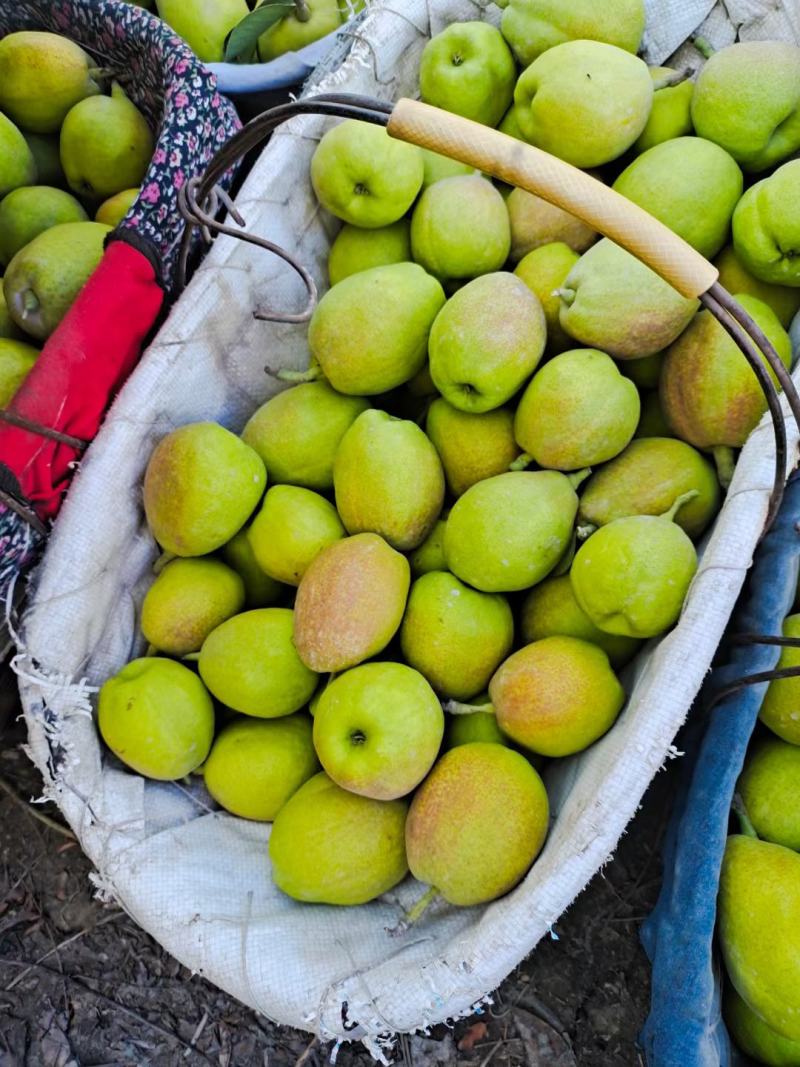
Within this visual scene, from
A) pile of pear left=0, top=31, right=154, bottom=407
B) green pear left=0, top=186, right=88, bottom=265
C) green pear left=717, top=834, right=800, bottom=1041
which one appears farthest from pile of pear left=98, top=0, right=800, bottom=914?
green pear left=0, top=186, right=88, bottom=265

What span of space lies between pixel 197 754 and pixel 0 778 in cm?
69

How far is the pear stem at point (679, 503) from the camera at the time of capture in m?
1.23

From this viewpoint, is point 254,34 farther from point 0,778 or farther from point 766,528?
point 0,778

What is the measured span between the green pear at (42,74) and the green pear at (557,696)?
1540mm

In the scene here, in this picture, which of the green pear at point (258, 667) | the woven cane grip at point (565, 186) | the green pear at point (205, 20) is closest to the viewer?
the woven cane grip at point (565, 186)

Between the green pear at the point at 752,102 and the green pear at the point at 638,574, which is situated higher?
the green pear at the point at 752,102

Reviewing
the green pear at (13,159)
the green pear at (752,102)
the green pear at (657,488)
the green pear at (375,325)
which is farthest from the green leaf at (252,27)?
the green pear at (657,488)

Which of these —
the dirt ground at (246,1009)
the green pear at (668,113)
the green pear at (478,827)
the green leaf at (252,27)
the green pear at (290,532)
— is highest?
the green leaf at (252,27)

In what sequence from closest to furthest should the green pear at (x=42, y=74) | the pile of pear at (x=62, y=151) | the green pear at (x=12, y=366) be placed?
1. the green pear at (x=12, y=366)
2. the pile of pear at (x=62, y=151)
3. the green pear at (x=42, y=74)

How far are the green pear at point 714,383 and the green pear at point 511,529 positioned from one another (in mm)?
215

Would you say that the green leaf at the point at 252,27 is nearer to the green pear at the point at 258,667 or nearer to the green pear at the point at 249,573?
the green pear at the point at 249,573

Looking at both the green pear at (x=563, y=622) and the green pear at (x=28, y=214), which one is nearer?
the green pear at (x=563, y=622)

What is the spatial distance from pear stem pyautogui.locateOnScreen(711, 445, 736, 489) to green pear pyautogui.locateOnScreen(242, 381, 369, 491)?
60 centimetres

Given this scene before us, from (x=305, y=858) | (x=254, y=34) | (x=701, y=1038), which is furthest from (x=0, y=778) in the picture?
(x=254, y=34)
